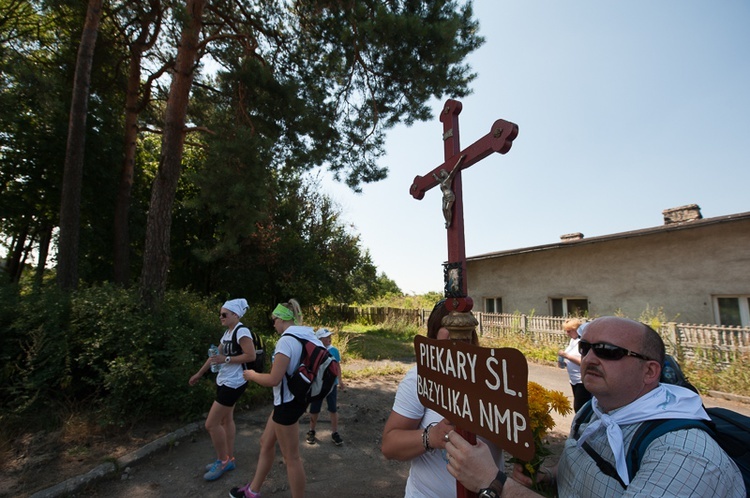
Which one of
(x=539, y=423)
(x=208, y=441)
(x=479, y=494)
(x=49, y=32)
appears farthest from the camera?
(x=49, y=32)

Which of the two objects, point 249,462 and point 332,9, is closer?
point 249,462

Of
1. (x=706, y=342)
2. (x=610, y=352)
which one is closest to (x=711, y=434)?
(x=610, y=352)

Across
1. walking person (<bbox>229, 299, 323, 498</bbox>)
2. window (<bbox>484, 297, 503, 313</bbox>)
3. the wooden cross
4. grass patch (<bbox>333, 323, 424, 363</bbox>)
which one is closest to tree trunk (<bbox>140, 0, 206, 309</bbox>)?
walking person (<bbox>229, 299, 323, 498</bbox>)

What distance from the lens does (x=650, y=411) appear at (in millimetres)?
1276

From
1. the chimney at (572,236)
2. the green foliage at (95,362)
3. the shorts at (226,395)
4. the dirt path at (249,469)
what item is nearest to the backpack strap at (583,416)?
the dirt path at (249,469)

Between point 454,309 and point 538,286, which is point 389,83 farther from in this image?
point 538,286

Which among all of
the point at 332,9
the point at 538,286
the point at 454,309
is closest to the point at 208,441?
the point at 454,309

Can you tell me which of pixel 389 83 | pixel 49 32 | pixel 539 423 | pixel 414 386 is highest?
pixel 49 32

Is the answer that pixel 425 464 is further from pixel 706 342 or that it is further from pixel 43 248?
pixel 43 248

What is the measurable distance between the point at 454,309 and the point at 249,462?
429 centimetres

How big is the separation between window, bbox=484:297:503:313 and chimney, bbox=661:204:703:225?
679 centimetres

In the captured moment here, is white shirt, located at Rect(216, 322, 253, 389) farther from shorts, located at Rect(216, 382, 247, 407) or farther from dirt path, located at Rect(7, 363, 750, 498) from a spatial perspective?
dirt path, located at Rect(7, 363, 750, 498)

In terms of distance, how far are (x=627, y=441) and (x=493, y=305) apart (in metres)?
16.3

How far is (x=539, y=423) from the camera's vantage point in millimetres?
2277
